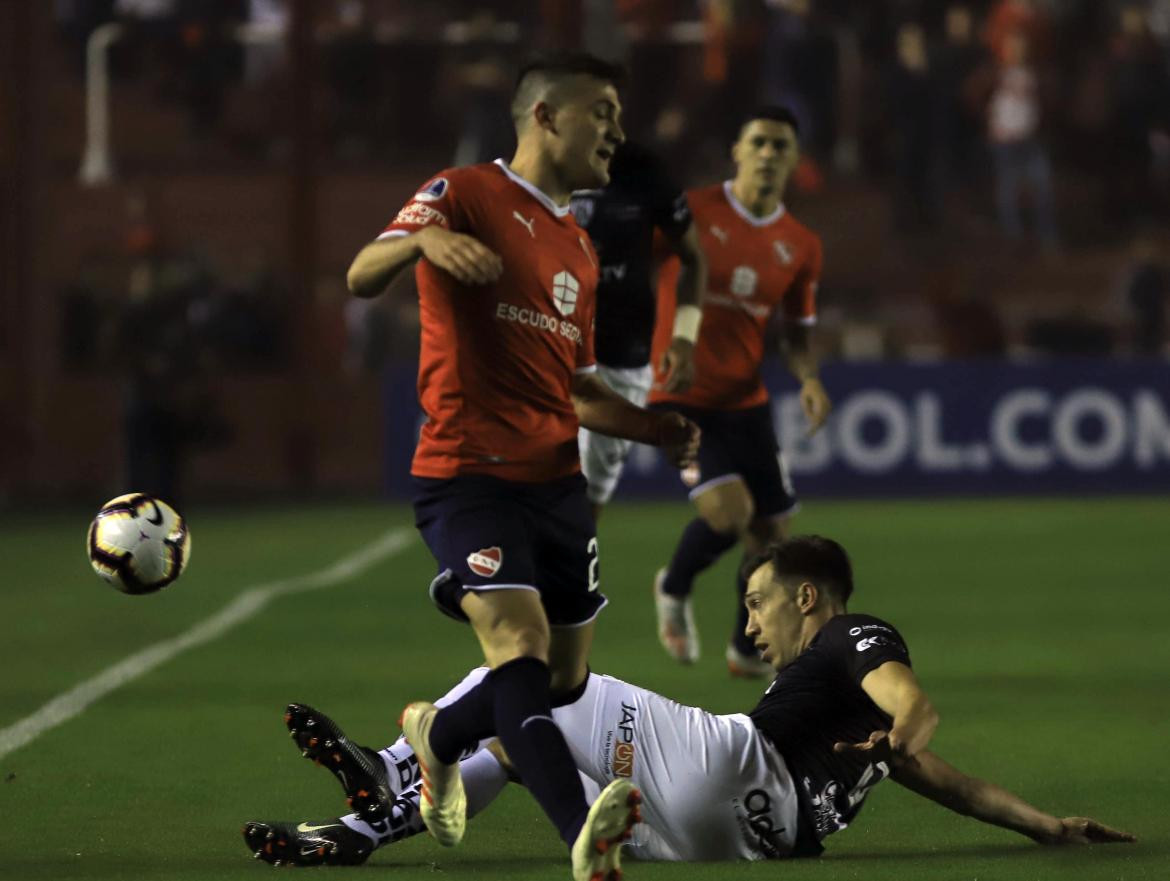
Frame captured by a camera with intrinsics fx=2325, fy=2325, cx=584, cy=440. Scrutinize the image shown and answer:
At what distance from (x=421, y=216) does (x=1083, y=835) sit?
2343 mm

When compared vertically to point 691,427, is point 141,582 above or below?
below

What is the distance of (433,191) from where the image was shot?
19.4 feet

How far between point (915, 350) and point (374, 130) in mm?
5661

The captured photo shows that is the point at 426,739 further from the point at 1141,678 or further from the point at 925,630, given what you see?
the point at 925,630

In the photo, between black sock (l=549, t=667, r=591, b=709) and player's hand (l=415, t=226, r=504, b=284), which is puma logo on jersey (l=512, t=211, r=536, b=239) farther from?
black sock (l=549, t=667, r=591, b=709)

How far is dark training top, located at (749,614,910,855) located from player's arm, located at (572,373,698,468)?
68 centimetres

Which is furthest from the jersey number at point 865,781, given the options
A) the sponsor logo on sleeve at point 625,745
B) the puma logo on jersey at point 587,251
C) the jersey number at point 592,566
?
the puma logo on jersey at point 587,251

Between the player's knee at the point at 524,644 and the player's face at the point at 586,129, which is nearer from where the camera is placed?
the player's knee at the point at 524,644

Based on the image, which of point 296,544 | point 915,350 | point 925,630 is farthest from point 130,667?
point 915,350

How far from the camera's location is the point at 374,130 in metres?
22.5

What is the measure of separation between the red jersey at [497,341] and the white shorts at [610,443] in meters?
3.78

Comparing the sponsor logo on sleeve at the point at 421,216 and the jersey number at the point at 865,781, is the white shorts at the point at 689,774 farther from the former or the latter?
the sponsor logo on sleeve at the point at 421,216

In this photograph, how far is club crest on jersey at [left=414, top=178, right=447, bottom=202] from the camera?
5.86 meters

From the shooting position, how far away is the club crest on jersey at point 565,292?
6102 mm
